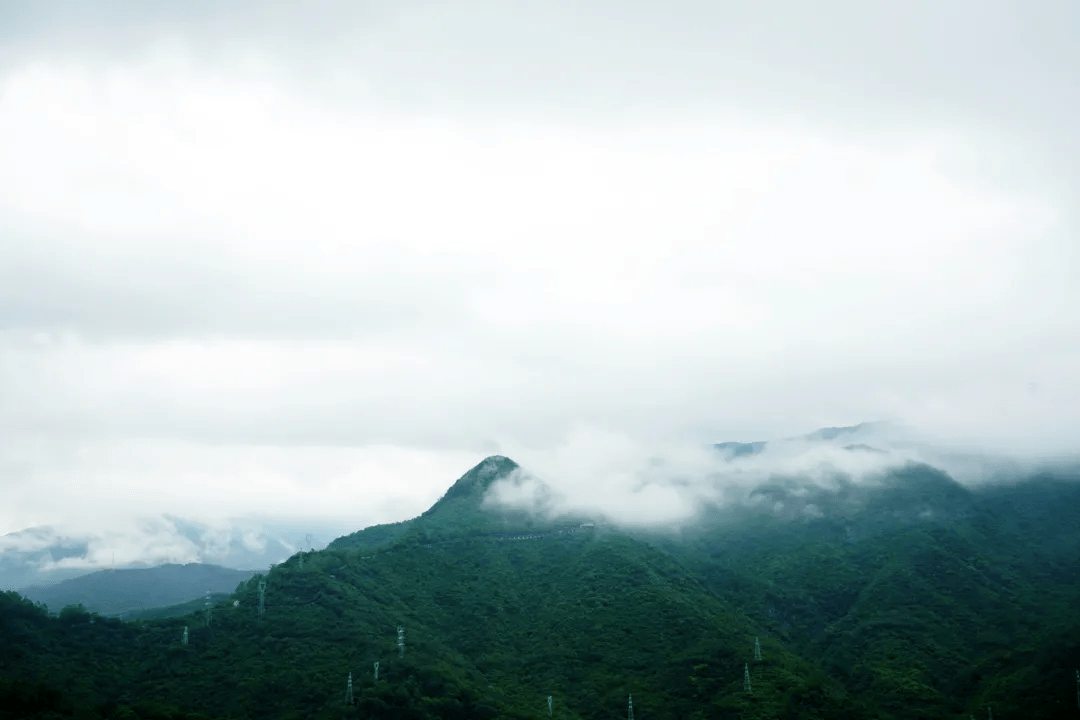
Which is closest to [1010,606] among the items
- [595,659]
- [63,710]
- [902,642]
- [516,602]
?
[902,642]

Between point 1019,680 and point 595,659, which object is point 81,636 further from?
point 1019,680

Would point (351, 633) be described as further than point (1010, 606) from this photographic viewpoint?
No

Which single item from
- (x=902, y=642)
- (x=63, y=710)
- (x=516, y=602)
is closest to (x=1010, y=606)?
(x=902, y=642)

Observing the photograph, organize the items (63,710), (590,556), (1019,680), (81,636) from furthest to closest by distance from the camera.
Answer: (590,556) → (81,636) → (1019,680) → (63,710)

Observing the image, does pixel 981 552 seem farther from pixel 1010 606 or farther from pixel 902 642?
pixel 902 642

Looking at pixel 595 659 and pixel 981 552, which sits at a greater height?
pixel 981 552

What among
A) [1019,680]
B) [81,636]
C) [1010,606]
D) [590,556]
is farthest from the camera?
[590,556]
